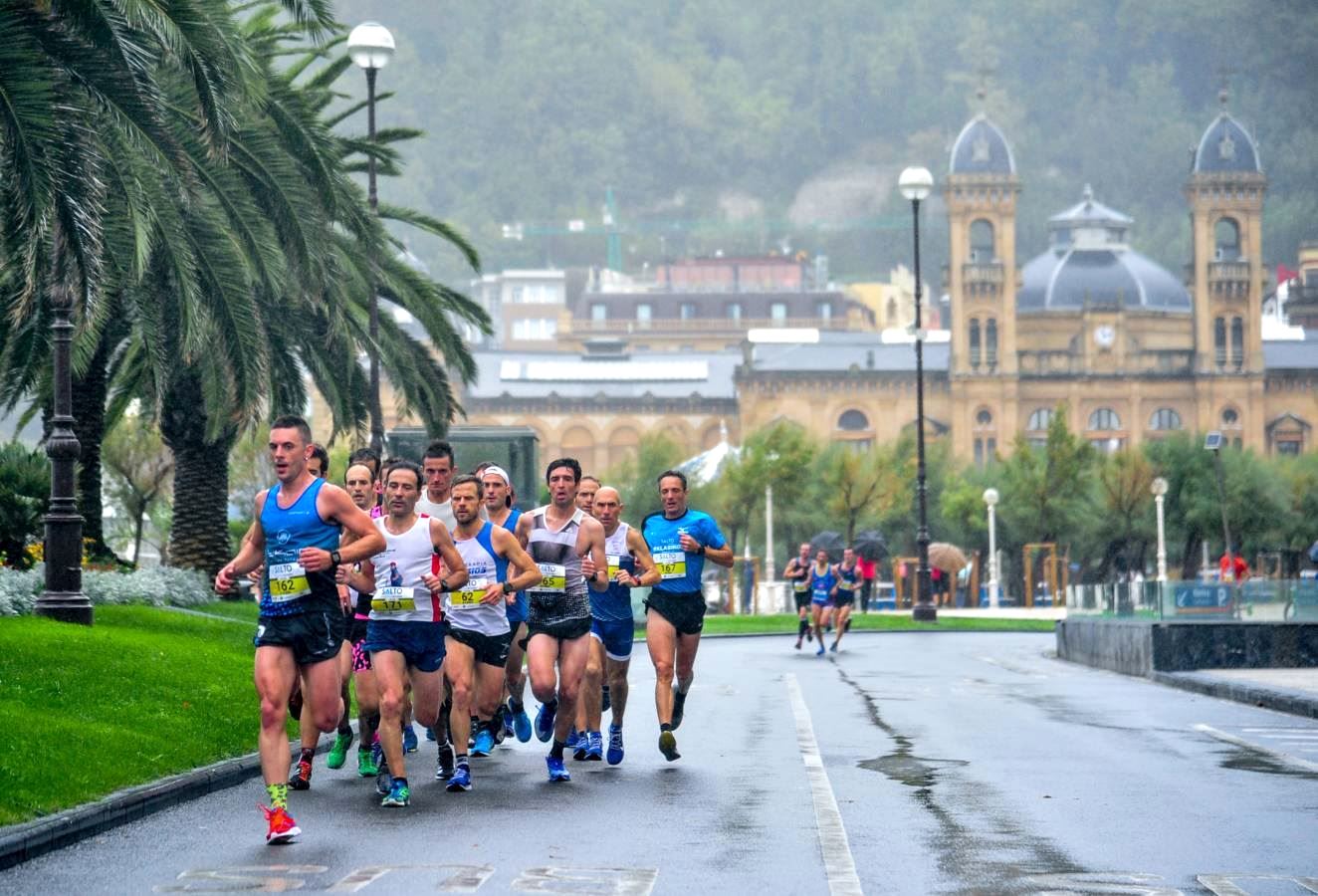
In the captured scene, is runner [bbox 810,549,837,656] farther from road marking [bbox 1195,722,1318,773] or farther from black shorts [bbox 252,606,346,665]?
black shorts [bbox 252,606,346,665]

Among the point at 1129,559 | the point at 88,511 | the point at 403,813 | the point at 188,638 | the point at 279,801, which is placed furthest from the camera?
the point at 1129,559

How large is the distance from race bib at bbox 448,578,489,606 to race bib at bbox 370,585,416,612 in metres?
0.86

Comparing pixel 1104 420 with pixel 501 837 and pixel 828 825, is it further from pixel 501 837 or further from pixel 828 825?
pixel 501 837

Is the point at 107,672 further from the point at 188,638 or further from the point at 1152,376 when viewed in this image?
the point at 1152,376

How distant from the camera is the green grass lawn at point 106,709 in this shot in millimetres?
12672

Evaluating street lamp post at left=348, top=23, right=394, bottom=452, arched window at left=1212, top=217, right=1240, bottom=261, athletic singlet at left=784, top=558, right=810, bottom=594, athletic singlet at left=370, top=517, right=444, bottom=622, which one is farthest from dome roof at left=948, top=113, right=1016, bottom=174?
athletic singlet at left=370, top=517, right=444, bottom=622

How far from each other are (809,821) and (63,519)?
10863 millimetres

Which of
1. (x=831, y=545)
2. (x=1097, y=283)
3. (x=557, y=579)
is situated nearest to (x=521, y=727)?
(x=557, y=579)

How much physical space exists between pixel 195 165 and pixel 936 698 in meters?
8.97

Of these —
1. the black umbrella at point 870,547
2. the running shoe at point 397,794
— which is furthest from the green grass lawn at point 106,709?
the black umbrella at point 870,547

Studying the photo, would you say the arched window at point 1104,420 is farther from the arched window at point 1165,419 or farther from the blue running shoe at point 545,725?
the blue running shoe at point 545,725

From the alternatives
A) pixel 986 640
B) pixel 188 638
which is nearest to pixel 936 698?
pixel 188 638

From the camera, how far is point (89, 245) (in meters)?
18.2

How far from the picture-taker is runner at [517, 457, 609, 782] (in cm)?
1478
